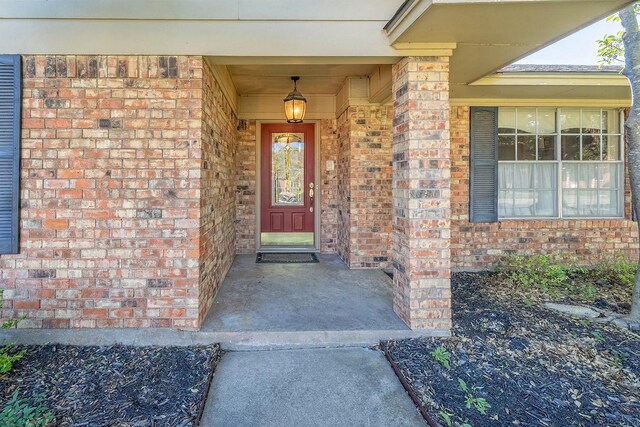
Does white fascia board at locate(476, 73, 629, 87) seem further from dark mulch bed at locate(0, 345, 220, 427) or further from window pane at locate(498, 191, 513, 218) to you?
dark mulch bed at locate(0, 345, 220, 427)

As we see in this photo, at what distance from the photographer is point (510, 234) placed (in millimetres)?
5117

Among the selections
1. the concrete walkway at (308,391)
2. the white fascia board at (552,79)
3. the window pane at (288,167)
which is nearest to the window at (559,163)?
the white fascia board at (552,79)

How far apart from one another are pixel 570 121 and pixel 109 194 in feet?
19.8

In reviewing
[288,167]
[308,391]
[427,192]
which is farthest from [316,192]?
[308,391]

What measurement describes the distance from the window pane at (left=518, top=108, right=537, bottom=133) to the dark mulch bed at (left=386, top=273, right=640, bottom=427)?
2.87 metres

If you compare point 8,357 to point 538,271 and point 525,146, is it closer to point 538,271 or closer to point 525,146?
point 538,271

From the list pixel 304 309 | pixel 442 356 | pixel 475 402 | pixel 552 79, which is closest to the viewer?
pixel 475 402

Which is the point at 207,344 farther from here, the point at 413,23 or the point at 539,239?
the point at 539,239

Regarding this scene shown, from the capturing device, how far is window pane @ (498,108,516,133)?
5113mm

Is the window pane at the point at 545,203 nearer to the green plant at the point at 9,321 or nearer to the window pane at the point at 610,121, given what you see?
Answer: the window pane at the point at 610,121

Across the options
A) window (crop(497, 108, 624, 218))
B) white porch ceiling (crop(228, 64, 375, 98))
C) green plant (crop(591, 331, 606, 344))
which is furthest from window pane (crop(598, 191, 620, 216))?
white porch ceiling (crop(228, 64, 375, 98))

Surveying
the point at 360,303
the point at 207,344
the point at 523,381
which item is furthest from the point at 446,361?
the point at 207,344

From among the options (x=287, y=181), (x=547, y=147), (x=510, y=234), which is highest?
(x=547, y=147)

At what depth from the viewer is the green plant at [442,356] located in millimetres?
2544
